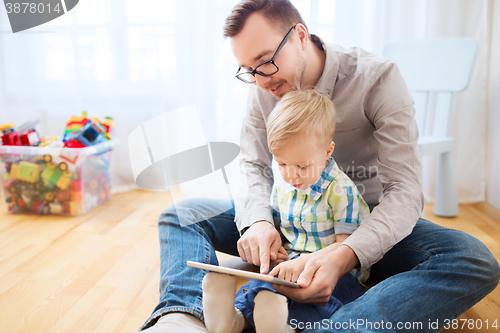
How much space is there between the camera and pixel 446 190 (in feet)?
5.29

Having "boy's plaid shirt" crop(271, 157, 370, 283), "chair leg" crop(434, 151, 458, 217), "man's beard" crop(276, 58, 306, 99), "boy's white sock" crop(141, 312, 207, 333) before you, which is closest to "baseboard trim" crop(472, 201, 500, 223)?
"chair leg" crop(434, 151, 458, 217)

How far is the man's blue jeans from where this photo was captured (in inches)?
26.4

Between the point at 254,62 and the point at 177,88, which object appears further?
the point at 177,88

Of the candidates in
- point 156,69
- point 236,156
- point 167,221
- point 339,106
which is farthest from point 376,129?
point 156,69

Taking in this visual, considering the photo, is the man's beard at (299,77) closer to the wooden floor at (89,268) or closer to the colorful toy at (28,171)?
the wooden floor at (89,268)

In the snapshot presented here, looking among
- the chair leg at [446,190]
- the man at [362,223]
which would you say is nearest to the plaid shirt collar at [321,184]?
the man at [362,223]

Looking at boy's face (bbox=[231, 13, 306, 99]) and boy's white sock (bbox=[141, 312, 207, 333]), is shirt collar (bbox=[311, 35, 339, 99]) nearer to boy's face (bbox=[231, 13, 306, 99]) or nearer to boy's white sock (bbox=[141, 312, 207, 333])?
boy's face (bbox=[231, 13, 306, 99])

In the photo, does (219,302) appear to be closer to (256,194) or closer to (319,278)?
(319,278)

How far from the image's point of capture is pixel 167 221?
1.01 meters

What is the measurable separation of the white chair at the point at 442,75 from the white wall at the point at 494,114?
0.59 feet

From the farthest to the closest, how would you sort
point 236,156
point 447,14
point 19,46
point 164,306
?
1. point 19,46
2. point 236,156
3. point 447,14
4. point 164,306

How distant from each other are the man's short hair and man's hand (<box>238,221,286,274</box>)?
1.50ft

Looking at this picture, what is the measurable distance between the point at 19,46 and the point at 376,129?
1.83m

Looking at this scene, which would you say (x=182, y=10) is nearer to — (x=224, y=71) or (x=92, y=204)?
(x=224, y=71)
